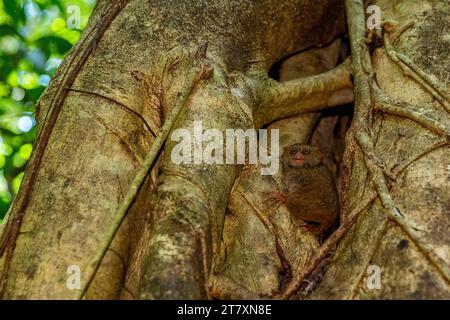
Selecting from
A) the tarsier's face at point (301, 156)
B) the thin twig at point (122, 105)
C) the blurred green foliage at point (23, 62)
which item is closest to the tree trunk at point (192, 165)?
the thin twig at point (122, 105)

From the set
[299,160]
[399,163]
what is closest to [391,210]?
[399,163]

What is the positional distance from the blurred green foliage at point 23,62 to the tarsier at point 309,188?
2339 mm

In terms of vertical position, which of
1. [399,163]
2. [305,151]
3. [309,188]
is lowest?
[399,163]

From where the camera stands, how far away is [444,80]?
10.6 ft

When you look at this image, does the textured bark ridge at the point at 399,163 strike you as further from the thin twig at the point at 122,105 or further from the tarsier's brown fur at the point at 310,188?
the thin twig at the point at 122,105

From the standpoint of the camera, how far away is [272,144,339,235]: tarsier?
11.4 feet

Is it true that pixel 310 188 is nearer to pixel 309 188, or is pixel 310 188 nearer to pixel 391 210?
pixel 309 188

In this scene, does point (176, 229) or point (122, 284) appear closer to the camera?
point (176, 229)

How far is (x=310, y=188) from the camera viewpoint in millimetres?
3607

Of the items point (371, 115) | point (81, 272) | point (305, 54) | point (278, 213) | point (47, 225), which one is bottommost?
point (81, 272)

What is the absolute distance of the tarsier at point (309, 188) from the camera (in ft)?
11.4
